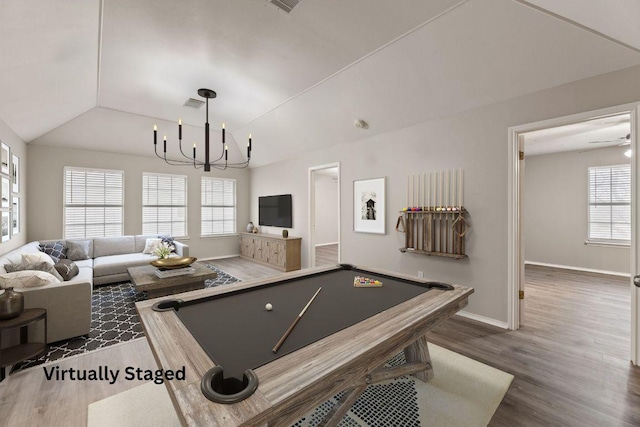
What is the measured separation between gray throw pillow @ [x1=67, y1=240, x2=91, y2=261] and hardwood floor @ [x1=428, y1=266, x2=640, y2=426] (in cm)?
572

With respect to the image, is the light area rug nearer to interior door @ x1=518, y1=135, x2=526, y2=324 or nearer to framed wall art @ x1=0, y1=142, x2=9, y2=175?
interior door @ x1=518, y1=135, x2=526, y2=324

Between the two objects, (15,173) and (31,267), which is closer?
(31,267)

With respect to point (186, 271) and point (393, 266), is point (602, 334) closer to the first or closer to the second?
point (393, 266)

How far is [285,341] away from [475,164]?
121 inches

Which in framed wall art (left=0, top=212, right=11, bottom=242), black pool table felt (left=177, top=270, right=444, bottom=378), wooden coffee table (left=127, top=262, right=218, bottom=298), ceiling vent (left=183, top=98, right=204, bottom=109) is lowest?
wooden coffee table (left=127, top=262, right=218, bottom=298)

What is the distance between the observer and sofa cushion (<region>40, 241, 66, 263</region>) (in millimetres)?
4297

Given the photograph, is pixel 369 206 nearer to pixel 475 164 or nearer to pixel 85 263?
pixel 475 164

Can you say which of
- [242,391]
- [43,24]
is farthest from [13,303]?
[242,391]

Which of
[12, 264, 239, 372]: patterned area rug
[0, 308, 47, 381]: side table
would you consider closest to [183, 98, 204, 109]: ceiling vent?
[12, 264, 239, 372]: patterned area rug

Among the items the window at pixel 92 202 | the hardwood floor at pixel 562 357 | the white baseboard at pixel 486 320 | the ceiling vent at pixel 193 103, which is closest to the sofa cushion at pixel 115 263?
the window at pixel 92 202

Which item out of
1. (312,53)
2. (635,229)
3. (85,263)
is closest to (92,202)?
(85,263)

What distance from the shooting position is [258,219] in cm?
738

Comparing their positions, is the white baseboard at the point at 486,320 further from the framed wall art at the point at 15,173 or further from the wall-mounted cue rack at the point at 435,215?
the framed wall art at the point at 15,173

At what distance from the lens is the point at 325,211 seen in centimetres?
1028
